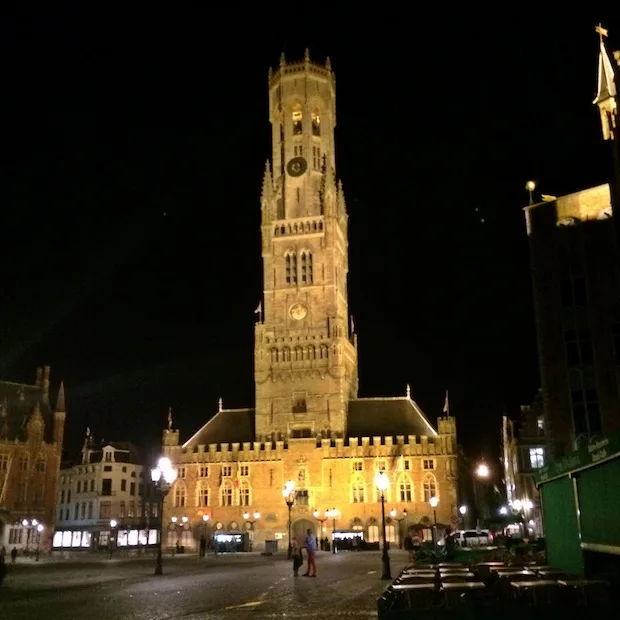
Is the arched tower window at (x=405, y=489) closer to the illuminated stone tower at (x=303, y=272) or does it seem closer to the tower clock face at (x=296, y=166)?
the illuminated stone tower at (x=303, y=272)

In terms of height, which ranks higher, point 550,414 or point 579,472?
point 550,414

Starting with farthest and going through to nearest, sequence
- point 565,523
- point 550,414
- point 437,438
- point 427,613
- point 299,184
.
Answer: point 299,184, point 437,438, point 550,414, point 565,523, point 427,613

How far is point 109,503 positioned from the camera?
81.1m

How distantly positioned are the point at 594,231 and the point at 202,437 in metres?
49.5

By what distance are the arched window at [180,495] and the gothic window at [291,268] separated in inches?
891

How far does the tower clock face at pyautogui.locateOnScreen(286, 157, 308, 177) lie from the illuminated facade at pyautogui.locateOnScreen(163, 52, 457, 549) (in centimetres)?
11

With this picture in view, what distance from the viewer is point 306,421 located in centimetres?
6775

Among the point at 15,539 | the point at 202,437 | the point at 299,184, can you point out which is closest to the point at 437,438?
the point at 202,437

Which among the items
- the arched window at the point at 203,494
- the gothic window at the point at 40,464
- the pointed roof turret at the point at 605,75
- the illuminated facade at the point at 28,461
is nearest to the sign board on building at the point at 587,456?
the pointed roof turret at the point at 605,75

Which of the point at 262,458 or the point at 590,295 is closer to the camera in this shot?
the point at 590,295

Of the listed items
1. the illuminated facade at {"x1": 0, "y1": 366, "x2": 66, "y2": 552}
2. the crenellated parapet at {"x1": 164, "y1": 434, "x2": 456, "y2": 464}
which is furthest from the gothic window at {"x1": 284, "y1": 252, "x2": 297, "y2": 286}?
the illuminated facade at {"x1": 0, "y1": 366, "x2": 66, "y2": 552}

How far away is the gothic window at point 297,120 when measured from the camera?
79.0 m

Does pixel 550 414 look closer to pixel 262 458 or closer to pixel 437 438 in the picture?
pixel 437 438

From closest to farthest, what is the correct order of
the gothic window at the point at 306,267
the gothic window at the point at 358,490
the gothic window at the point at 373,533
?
the gothic window at the point at 373,533 < the gothic window at the point at 358,490 < the gothic window at the point at 306,267
